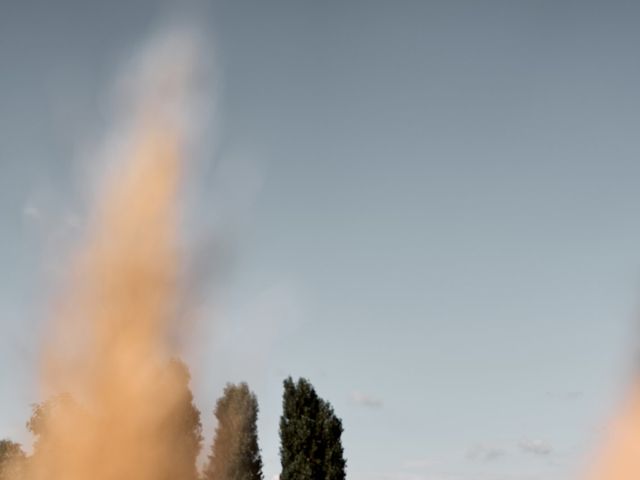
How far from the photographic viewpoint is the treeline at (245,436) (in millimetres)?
47531

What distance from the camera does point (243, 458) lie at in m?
50.4

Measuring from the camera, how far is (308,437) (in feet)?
158

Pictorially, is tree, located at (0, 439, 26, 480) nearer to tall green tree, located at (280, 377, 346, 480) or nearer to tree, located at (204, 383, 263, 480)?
tree, located at (204, 383, 263, 480)

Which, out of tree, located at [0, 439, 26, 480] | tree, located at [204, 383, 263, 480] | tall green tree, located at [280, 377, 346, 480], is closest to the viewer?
tall green tree, located at [280, 377, 346, 480]

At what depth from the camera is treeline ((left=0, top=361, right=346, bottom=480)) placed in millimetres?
47531

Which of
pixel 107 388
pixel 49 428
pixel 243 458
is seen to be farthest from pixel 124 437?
pixel 49 428

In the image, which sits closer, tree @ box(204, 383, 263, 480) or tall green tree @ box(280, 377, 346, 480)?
tall green tree @ box(280, 377, 346, 480)

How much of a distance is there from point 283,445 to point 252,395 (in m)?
5.97

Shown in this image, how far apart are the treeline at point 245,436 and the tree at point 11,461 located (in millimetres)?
7312

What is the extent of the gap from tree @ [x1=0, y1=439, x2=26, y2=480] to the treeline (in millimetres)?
7312

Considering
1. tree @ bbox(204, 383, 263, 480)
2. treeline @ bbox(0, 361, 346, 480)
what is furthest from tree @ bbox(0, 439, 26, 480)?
tree @ bbox(204, 383, 263, 480)

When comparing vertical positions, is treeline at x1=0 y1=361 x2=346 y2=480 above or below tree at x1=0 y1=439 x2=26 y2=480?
below

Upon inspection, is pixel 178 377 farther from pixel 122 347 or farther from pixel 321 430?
pixel 321 430

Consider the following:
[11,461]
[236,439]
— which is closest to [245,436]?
[236,439]
